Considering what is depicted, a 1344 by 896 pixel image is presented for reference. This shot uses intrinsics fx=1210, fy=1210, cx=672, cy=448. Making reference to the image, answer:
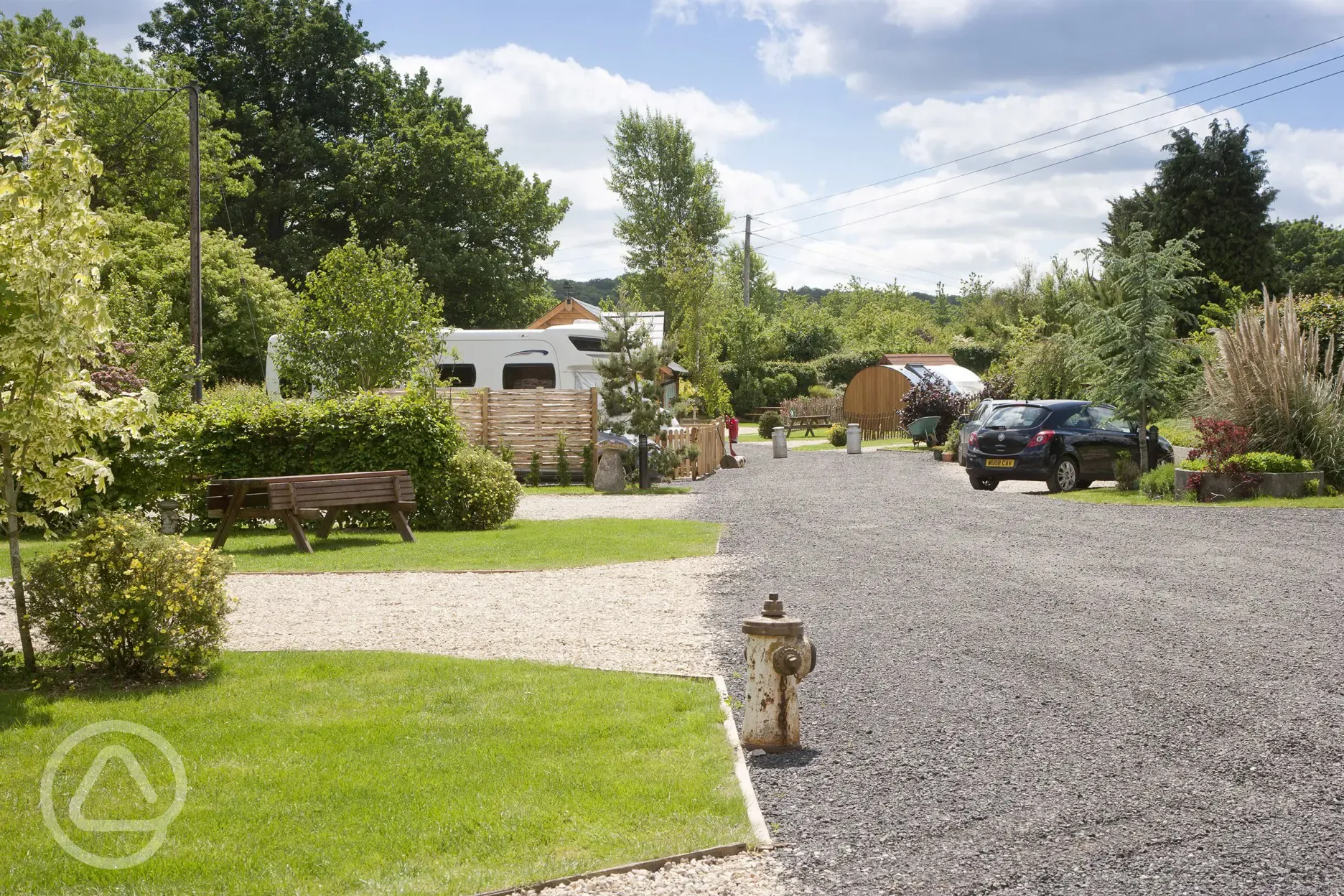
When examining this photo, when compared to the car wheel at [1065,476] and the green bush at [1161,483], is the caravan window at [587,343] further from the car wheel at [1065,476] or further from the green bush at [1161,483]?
the green bush at [1161,483]

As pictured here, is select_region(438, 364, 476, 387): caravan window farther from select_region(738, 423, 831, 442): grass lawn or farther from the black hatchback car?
select_region(738, 423, 831, 442): grass lawn

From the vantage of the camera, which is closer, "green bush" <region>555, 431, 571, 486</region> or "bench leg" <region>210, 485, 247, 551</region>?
"bench leg" <region>210, 485, 247, 551</region>

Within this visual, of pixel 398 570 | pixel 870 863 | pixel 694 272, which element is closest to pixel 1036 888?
pixel 870 863

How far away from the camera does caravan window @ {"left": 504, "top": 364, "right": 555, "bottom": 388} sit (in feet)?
89.2

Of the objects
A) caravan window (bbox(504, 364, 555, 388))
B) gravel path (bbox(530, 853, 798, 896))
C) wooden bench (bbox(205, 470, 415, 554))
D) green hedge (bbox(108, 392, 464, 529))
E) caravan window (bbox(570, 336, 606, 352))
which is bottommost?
gravel path (bbox(530, 853, 798, 896))

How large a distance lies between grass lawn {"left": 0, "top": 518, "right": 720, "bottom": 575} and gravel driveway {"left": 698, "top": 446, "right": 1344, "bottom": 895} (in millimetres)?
1364

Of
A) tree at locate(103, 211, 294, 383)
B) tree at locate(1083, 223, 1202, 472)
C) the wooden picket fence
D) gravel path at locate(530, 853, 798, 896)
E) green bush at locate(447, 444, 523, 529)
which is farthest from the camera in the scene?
tree at locate(103, 211, 294, 383)

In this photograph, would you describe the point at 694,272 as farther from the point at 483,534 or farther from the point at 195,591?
the point at 195,591

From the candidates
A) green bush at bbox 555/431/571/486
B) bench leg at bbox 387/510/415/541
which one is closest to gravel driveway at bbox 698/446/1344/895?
bench leg at bbox 387/510/415/541

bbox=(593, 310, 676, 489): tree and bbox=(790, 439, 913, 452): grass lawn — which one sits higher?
bbox=(593, 310, 676, 489): tree

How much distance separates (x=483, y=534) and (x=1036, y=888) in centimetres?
1137

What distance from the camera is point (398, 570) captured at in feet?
38.0

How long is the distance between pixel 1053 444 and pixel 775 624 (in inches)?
626

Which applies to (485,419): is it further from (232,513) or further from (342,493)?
(232,513)
